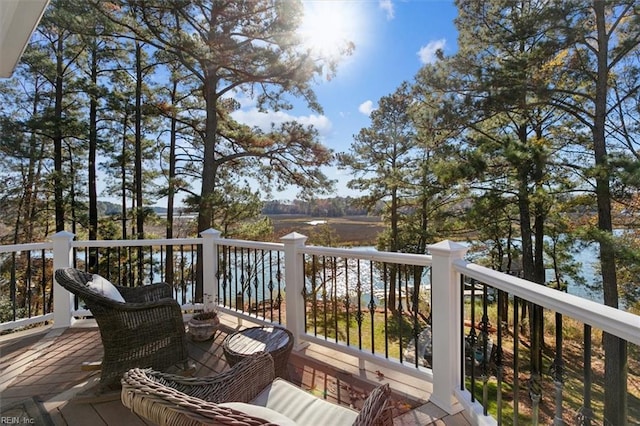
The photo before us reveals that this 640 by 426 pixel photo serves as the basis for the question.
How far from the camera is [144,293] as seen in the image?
295 centimetres

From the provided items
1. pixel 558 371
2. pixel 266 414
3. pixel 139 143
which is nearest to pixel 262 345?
pixel 266 414

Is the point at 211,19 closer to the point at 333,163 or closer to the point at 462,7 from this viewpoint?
the point at 333,163

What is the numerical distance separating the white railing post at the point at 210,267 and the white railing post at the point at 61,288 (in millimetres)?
1442

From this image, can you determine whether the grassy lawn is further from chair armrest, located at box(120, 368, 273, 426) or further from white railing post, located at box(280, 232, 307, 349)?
chair armrest, located at box(120, 368, 273, 426)

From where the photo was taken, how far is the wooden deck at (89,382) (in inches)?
81.0

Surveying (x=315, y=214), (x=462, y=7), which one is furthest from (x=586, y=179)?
(x=315, y=214)

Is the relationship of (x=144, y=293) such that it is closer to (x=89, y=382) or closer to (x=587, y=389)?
(x=89, y=382)

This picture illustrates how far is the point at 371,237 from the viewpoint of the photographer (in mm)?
14219

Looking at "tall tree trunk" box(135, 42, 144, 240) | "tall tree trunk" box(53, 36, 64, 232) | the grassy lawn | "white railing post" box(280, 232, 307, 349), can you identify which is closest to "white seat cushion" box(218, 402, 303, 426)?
"white railing post" box(280, 232, 307, 349)

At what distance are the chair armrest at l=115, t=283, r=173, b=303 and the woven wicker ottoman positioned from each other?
1.00 metres

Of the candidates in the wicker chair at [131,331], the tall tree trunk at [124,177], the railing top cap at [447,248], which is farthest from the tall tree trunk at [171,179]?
the railing top cap at [447,248]

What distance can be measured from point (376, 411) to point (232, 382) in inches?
28.8

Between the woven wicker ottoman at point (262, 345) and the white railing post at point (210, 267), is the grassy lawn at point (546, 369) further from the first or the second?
the woven wicker ottoman at point (262, 345)

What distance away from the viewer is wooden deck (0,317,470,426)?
206 cm
